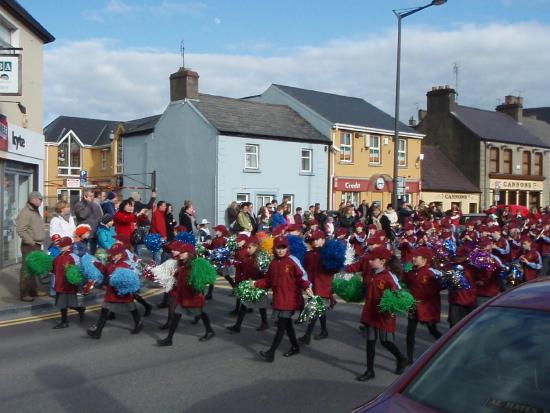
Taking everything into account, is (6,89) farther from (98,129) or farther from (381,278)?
(98,129)

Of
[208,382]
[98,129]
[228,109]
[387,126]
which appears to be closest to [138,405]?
[208,382]

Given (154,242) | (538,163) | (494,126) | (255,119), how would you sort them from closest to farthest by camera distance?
(154,242) < (255,119) < (494,126) < (538,163)

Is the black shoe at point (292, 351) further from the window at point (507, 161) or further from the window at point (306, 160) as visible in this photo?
the window at point (507, 161)

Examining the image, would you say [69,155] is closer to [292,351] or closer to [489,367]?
[292,351]

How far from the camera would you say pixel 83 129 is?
52.8 meters

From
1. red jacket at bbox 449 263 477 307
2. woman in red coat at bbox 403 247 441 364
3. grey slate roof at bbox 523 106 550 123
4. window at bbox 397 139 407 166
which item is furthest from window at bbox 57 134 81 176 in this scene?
woman in red coat at bbox 403 247 441 364

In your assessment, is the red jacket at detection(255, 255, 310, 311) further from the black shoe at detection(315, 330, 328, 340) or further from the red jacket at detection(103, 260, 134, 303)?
the red jacket at detection(103, 260, 134, 303)

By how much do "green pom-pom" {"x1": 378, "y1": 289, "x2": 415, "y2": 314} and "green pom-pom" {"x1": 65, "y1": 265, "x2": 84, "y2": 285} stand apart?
453cm

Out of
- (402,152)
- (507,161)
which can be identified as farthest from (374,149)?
(507,161)

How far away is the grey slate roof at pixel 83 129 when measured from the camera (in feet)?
166

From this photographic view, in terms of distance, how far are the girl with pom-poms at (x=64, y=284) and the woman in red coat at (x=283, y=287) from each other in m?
3.14

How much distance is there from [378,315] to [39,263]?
5361mm

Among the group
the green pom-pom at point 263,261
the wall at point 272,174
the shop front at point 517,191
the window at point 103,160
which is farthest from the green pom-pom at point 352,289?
the window at point 103,160

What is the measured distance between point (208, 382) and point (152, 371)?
2.63 feet
